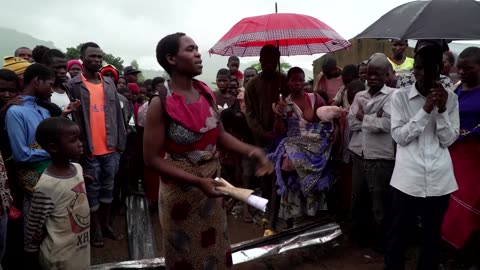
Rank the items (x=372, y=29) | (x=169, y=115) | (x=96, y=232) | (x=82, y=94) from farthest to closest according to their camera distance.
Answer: (x=96, y=232) < (x=82, y=94) < (x=372, y=29) < (x=169, y=115)

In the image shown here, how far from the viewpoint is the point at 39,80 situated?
3.25m

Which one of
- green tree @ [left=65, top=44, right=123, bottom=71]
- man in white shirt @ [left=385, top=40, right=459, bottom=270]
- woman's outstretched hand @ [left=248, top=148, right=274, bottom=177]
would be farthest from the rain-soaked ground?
green tree @ [left=65, top=44, right=123, bottom=71]

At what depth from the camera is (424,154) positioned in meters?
3.04

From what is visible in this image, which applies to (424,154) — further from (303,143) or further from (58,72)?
(58,72)

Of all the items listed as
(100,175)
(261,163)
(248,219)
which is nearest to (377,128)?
(261,163)

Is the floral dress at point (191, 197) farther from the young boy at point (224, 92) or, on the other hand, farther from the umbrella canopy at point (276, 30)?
the young boy at point (224, 92)

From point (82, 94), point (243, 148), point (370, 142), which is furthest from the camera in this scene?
point (82, 94)

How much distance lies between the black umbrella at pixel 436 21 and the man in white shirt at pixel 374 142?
36.0 inches

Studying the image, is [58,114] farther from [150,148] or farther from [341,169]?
[341,169]

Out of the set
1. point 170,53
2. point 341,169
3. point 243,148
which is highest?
point 170,53

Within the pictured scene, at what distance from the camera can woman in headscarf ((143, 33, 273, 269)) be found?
213 cm

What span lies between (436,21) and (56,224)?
9.56 ft

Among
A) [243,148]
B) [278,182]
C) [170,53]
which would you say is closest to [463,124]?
[278,182]

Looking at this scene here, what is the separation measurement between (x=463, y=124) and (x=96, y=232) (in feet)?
13.0
